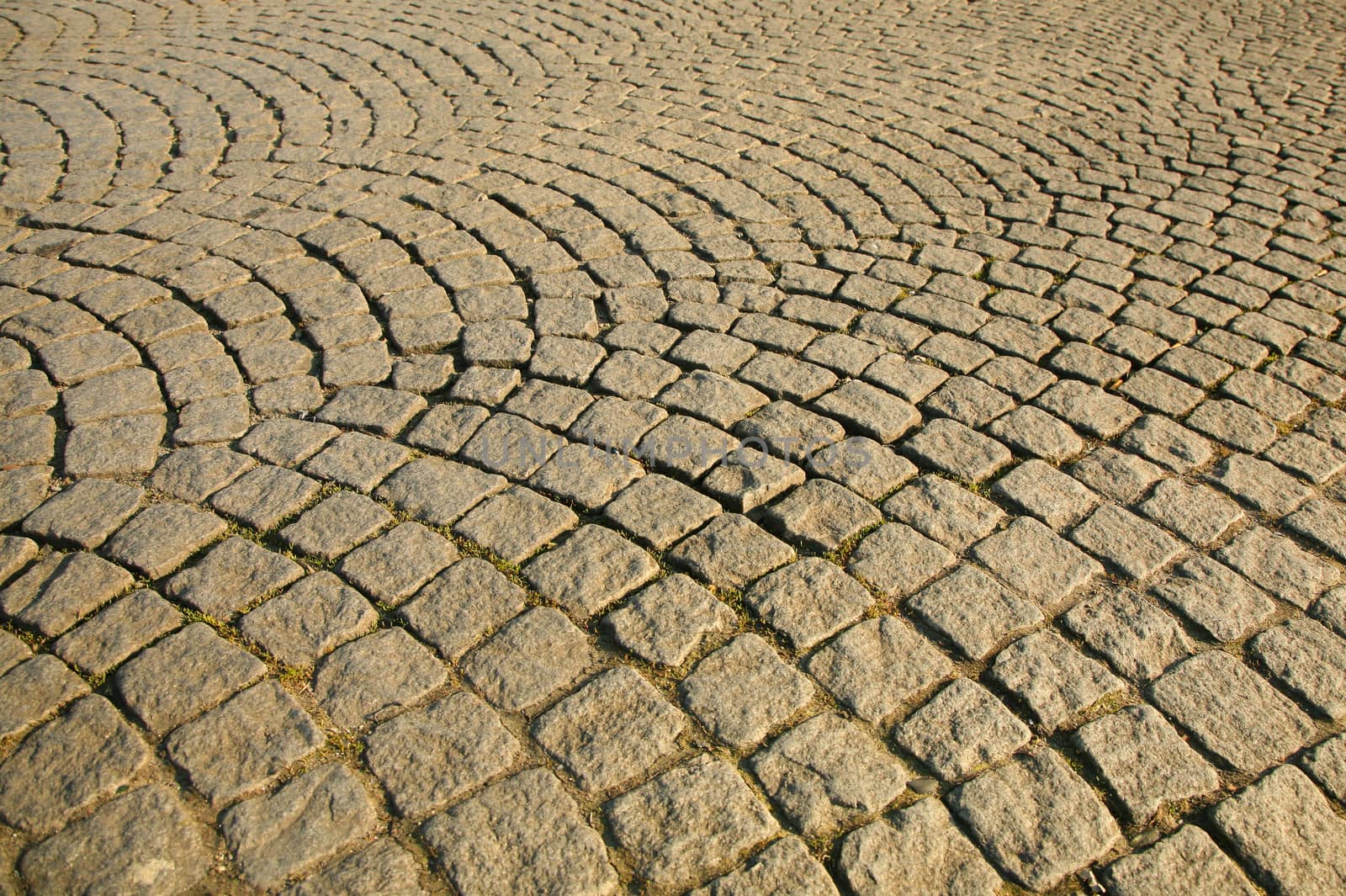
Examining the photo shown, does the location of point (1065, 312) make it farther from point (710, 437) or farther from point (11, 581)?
point (11, 581)

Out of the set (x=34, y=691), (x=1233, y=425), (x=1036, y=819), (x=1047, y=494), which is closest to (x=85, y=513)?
(x=34, y=691)

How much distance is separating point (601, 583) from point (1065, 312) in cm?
248

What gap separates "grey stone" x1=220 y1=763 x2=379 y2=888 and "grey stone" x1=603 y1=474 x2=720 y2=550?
1.07m

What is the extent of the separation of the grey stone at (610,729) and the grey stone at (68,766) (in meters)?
0.93

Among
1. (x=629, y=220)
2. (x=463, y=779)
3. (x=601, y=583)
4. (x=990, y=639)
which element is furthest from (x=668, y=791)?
(x=629, y=220)

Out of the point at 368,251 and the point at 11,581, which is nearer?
the point at 11,581

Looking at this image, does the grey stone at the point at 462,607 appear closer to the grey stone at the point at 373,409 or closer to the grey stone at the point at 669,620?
the grey stone at the point at 669,620

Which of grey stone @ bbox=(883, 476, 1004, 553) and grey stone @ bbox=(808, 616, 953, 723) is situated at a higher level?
grey stone @ bbox=(883, 476, 1004, 553)

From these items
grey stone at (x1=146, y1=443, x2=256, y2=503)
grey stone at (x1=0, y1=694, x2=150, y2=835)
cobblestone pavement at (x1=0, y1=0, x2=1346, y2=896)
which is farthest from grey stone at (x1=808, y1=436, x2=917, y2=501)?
grey stone at (x1=0, y1=694, x2=150, y2=835)

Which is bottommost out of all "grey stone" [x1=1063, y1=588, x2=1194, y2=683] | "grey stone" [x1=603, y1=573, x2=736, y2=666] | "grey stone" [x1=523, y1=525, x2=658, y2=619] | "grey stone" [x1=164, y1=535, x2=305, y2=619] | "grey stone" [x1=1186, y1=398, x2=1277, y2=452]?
"grey stone" [x1=164, y1=535, x2=305, y2=619]

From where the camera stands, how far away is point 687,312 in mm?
4039

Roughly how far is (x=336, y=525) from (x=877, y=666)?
1592 millimetres

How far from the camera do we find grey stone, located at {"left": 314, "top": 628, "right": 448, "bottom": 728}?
2.43m

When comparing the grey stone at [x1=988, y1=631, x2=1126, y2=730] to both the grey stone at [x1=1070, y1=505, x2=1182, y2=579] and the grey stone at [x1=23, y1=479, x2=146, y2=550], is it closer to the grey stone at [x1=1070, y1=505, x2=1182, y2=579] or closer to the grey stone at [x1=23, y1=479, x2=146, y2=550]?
the grey stone at [x1=1070, y1=505, x2=1182, y2=579]
